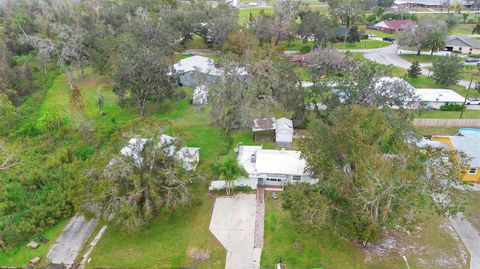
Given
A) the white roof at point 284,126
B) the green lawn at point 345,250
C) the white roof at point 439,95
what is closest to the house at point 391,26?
the white roof at point 439,95

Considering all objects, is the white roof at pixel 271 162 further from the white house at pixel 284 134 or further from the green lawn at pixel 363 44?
the green lawn at pixel 363 44

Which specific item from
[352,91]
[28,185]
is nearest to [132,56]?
[28,185]

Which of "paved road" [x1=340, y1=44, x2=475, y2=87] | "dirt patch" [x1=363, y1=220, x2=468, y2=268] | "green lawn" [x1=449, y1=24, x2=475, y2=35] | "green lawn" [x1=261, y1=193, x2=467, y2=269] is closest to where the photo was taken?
"green lawn" [x1=261, y1=193, x2=467, y2=269]

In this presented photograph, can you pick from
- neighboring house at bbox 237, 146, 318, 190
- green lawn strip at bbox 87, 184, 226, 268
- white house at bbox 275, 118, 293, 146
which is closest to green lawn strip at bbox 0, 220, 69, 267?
green lawn strip at bbox 87, 184, 226, 268

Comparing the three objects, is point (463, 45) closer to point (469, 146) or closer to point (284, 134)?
point (469, 146)

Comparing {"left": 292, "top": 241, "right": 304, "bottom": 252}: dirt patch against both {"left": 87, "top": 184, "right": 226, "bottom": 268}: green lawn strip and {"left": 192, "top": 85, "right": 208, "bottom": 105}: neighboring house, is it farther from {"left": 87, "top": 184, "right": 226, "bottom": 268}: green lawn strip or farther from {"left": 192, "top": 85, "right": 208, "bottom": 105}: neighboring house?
{"left": 192, "top": 85, "right": 208, "bottom": 105}: neighboring house

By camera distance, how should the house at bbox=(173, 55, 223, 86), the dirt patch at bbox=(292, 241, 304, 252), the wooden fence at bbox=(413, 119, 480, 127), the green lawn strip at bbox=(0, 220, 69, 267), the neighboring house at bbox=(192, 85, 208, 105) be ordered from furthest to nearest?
the house at bbox=(173, 55, 223, 86) → the neighboring house at bbox=(192, 85, 208, 105) → the wooden fence at bbox=(413, 119, 480, 127) → the dirt patch at bbox=(292, 241, 304, 252) → the green lawn strip at bbox=(0, 220, 69, 267)

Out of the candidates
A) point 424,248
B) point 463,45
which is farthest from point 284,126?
point 463,45

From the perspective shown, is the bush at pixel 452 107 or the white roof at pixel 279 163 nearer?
the white roof at pixel 279 163
